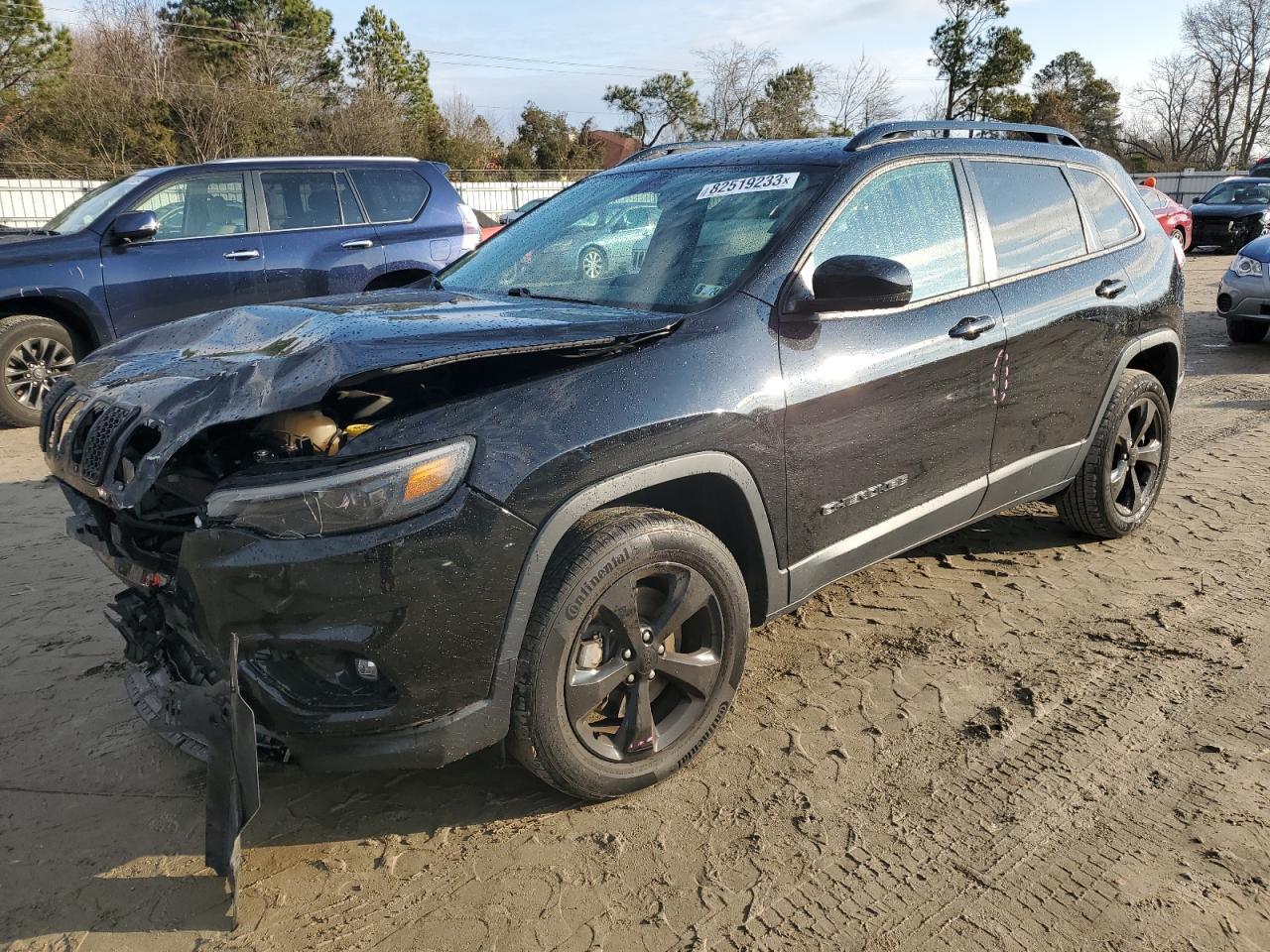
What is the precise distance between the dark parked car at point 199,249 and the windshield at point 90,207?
2cm

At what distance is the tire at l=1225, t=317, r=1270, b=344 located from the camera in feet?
32.8

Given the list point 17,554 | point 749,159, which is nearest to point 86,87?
point 17,554

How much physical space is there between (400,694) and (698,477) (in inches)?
40.1

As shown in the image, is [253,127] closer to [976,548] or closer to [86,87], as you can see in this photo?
[86,87]

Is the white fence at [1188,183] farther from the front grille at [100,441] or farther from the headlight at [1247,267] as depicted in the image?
the front grille at [100,441]

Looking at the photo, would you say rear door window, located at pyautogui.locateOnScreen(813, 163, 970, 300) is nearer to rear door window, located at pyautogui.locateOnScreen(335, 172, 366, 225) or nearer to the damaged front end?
the damaged front end

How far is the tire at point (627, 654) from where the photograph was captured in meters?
2.42

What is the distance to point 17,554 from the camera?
4602 millimetres

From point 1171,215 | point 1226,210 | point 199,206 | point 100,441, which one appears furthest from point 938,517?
point 1226,210

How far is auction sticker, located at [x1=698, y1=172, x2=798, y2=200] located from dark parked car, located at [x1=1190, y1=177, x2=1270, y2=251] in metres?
20.1

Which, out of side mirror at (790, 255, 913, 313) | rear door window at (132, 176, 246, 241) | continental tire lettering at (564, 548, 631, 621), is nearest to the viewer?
continental tire lettering at (564, 548, 631, 621)

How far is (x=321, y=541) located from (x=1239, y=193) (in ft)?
76.4

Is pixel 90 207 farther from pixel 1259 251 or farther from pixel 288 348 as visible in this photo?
pixel 1259 251

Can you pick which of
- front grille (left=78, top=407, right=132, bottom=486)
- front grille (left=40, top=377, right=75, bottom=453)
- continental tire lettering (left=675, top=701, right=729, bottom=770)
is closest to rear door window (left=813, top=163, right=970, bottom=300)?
continental tire lettering (left=675, top=701, right=729, bottom=770)
